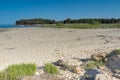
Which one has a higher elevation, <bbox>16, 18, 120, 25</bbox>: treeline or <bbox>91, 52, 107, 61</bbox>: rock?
<bbox>91, 52, 107, 61</bbox>: rock

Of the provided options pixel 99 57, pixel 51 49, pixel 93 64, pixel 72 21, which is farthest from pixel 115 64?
pixel 72 21

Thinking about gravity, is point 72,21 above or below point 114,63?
below

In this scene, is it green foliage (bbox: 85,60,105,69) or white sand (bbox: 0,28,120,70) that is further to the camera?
white sand (bbox: 0,28,120,70)

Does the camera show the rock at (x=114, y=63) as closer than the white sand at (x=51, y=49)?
Yes

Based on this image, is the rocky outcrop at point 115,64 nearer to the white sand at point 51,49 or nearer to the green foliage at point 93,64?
the green foliage at point 93,64

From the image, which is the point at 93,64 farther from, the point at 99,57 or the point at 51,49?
the point at 51,49

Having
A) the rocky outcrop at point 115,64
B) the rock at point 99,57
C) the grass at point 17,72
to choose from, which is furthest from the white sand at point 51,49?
the rocky outcrop at point 115,64

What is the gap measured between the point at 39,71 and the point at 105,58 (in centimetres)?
263

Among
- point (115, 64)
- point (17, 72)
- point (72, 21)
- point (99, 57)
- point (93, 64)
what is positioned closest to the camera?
point (17, 72)

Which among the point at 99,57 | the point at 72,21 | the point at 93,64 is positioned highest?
the point at 99,57

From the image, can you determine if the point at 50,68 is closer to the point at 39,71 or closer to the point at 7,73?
the point at 39,71

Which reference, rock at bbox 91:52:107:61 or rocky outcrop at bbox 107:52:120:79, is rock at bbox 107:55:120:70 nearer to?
rocky outcrop at bbox 107:52:120:79

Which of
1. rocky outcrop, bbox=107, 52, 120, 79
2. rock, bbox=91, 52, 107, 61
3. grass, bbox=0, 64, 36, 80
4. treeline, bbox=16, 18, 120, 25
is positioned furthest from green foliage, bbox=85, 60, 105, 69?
treeline, bbox=16, 18, 120, 25

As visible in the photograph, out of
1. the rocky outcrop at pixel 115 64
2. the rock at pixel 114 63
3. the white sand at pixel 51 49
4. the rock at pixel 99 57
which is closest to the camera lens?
the rocky outcrop at pixel 115 64
